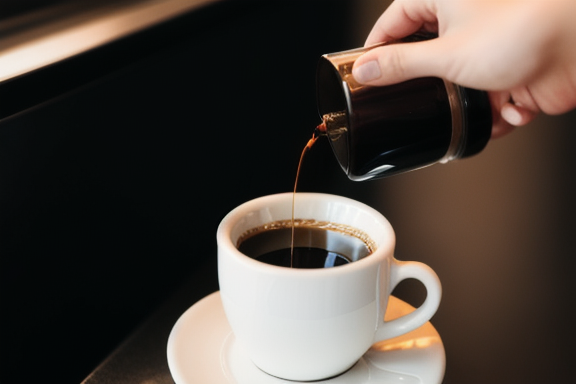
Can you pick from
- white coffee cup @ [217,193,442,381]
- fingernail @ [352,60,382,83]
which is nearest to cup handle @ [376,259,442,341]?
white coffee cup @ [217,193,442,381]

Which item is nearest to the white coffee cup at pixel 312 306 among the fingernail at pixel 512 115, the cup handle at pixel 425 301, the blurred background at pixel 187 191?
the cup handle at pixel 425 301

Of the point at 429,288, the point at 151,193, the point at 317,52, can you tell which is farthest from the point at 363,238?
the point at 317,52

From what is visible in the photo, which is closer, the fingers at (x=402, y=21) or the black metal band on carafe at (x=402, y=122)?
the black metal band on carafe at (x=402, y=122)

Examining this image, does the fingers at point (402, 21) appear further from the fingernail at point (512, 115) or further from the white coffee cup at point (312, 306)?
the white coffee cup at point (312, 306)

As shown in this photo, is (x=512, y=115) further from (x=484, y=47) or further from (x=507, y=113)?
(x=484, y=47)

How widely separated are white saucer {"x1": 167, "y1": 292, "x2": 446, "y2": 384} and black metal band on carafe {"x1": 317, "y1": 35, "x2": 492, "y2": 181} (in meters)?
0.16

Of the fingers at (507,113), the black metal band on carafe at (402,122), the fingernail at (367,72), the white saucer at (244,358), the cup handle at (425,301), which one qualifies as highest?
the fingernail at (367,72)

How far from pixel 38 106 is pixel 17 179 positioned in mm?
64

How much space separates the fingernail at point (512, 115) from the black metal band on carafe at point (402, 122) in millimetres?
120

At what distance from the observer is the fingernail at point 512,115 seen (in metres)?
0.77

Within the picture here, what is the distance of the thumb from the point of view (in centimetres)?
58

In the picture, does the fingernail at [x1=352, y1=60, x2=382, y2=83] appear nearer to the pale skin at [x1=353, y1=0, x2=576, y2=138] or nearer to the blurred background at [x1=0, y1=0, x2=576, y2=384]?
the pale skin at [x1=353, y1=0, x2=576, y2=138]

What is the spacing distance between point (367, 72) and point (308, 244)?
0.64 feet

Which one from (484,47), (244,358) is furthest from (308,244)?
(484,47)
